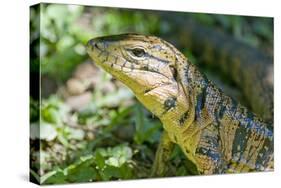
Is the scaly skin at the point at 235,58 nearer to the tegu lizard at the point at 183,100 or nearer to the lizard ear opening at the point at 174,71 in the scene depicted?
the tegu lizard at the point at 183,100

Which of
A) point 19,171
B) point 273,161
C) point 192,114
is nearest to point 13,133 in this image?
point 19,171

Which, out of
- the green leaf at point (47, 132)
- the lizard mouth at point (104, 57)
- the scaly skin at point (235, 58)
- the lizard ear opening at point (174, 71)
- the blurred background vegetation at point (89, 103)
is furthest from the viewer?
the scaly skin at point (235, 58)

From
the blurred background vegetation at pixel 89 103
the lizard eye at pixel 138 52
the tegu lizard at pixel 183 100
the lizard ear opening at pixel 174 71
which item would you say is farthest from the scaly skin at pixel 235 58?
the lizard eye at pixel 138 52

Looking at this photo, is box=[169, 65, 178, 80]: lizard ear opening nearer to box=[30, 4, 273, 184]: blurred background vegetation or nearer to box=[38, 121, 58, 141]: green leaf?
box=[30, 4, 273, 184]: blurred background vegetation

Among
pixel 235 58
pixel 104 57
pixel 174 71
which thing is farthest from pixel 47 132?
pixel 235 58

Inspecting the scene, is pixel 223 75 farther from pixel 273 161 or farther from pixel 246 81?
pixel 273 161

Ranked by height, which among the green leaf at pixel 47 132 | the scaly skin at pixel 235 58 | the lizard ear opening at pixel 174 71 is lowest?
the green leaf at pixel 47 132

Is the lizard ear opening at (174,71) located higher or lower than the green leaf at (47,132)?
higher

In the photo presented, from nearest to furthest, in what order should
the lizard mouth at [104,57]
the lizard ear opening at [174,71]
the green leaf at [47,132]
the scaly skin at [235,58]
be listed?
the lizard mouth at [104,57]
the lizard ear opening at [174,71]
the green leaf at [47,132]
the scaly skin at [235,58]
